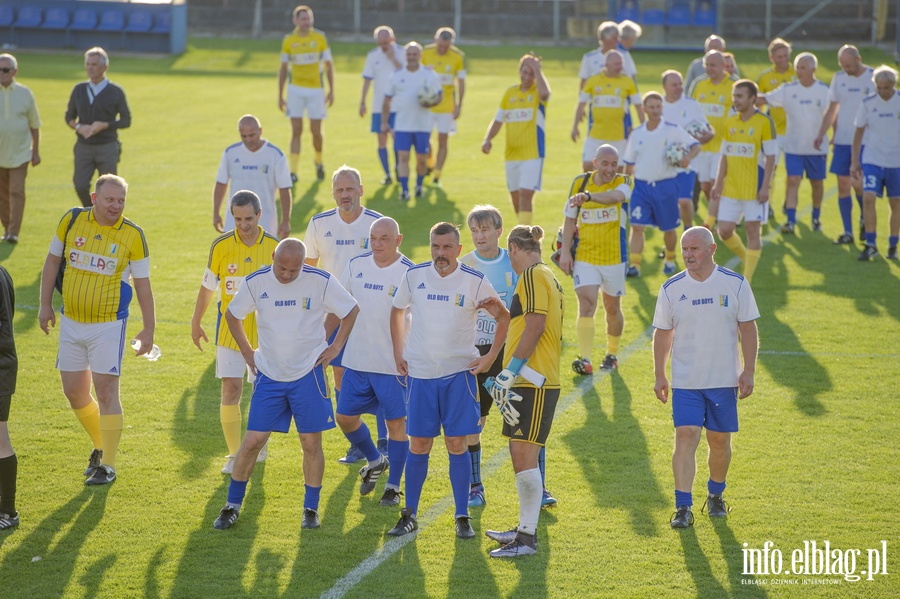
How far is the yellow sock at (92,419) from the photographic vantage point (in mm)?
8453

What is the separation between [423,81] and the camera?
17938mm

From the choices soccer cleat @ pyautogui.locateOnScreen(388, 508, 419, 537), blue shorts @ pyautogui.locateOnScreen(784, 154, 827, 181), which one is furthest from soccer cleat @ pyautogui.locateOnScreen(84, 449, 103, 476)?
blue shorts @ pyautogui.locateOnScreen(784, 154, 827, 181)

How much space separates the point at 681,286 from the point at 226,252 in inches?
135

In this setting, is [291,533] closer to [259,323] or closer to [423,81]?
[259,323]

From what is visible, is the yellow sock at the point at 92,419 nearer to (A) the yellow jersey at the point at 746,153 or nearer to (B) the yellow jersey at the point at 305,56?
(A) the yellow jersey at the point at 746,153

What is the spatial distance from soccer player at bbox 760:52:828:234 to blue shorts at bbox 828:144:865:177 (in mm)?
189

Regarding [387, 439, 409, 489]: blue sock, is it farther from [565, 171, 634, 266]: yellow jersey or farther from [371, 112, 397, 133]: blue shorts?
[371, 112, 397, 133]: blue shorts

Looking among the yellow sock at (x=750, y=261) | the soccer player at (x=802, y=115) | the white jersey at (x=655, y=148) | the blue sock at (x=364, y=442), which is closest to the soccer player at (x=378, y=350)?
the blue sock at (x=364, y=442)

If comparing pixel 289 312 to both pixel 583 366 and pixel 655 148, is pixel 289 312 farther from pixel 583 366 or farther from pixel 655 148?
pixel 655 148

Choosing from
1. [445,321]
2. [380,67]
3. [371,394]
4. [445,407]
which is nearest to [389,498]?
[371,394]

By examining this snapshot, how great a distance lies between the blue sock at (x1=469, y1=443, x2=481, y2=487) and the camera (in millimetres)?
7969

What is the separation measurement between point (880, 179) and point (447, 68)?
7.76 m

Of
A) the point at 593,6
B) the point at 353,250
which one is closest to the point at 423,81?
the point at 353,250

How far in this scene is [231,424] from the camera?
28.1ft
